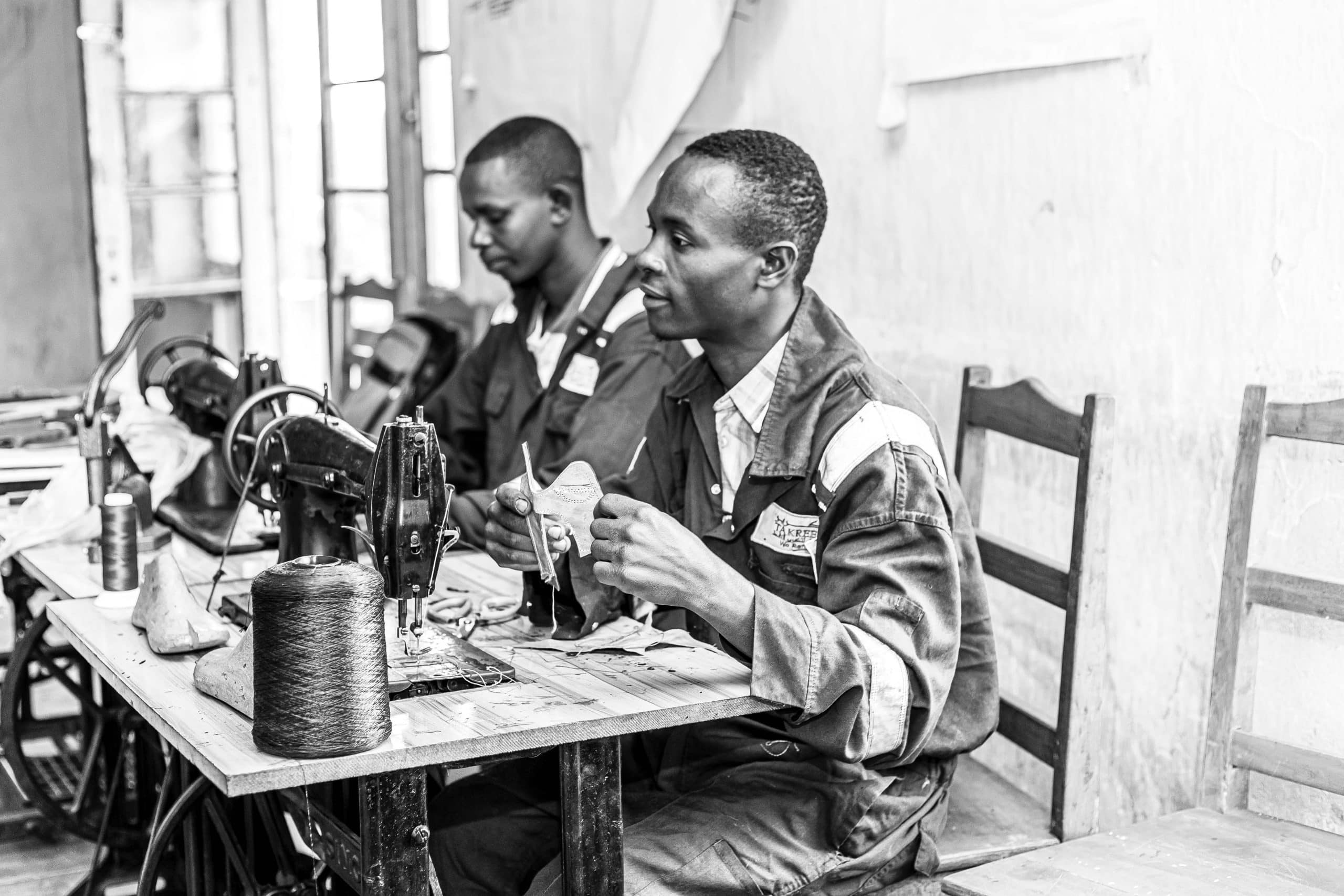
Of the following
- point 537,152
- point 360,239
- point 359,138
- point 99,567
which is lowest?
point 99,567

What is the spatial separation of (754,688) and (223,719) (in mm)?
643

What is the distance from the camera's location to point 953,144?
2.97 metres

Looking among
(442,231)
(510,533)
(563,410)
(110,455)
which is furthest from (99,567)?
(442,231)

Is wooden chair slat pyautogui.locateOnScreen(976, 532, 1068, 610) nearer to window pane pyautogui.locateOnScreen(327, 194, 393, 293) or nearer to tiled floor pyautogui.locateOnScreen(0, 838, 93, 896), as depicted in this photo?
tiled floor pyautogui.locateOnScreen(0, 838, 93, 896)

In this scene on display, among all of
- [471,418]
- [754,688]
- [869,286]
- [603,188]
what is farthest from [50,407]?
[754,688]

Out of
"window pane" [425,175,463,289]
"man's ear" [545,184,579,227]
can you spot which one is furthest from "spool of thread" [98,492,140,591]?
"window pane" [425,175,463,289]

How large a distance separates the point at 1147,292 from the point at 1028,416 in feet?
0.95

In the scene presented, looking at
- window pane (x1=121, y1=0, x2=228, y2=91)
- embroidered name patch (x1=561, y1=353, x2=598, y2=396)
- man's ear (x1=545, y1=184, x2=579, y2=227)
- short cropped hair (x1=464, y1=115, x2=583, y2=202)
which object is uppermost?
window pane (x1=121, y1=0, x2=228, y2=91)

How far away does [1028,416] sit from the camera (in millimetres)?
2553

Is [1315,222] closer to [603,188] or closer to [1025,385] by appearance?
[1025,385]

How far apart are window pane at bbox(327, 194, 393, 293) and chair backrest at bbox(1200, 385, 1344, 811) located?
160 inches

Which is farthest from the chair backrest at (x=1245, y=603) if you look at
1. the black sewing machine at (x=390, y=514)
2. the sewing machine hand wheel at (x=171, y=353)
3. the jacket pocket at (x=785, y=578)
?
the sewing machine hand wheel at (x=171, y=353)

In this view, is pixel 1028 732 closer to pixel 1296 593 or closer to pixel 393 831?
pixel 1296 593

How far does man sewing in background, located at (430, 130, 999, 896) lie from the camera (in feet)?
6.22
